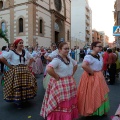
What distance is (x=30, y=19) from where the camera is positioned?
77.6 feet

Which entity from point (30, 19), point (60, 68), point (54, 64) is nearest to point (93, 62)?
point (60, 68)

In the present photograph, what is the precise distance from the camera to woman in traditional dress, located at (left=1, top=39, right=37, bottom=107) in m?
5.08

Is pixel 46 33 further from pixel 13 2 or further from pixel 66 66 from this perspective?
pixel 66 66

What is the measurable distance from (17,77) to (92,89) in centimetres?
190

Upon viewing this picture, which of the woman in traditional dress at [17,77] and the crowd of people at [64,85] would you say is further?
the woman in traditional dress at [17,77]

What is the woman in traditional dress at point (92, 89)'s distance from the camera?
13.6ft

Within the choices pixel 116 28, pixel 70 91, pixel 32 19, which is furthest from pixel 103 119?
pixel 32 19

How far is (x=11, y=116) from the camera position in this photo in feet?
15.3

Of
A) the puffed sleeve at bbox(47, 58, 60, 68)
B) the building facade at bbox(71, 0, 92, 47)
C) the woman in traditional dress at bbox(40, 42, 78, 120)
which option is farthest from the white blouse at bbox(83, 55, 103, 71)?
the building facade at bbox(71, 0, 92, 47)

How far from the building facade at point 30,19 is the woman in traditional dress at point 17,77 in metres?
18.7

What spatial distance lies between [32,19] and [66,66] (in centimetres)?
2057

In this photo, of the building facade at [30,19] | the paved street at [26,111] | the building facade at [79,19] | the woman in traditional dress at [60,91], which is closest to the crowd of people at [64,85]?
the woman in traditional dress at [60,91]

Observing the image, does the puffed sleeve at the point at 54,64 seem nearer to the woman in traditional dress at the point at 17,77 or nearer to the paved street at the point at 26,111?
the paved street at the point at 26,111

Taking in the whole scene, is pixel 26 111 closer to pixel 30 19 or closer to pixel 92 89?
pixel 92 89
